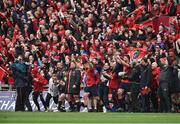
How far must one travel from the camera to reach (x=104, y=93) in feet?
77.4

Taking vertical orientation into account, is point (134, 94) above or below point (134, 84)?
→ below

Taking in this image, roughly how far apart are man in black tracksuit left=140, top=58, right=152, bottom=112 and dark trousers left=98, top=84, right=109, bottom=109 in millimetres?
1242

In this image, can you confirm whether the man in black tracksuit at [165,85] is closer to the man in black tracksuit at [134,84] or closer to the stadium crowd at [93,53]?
the stadium crowd at [93,53]

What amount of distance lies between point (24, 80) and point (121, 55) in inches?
131

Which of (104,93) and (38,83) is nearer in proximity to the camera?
(104,93)

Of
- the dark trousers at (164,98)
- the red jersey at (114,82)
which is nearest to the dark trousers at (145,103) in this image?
the dark trousers at (164,98)

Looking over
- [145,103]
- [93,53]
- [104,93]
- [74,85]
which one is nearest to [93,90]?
[104,93]

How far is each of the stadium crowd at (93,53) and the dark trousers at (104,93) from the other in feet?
0.11

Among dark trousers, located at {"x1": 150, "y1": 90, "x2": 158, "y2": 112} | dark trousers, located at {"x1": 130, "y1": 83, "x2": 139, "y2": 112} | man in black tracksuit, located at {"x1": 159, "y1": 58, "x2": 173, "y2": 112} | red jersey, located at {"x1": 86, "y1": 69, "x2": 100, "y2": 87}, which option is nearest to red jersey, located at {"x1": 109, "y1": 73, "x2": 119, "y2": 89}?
red jersey, located at {"x1": 86, "y1": 69, "x2": 100, "y2": 87}

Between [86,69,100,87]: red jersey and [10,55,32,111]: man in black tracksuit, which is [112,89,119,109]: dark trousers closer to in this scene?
[86,69,100,87]: red jersey

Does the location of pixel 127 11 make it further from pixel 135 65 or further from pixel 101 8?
pixel 135 65

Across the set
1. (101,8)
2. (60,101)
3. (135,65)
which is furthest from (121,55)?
(101,8)

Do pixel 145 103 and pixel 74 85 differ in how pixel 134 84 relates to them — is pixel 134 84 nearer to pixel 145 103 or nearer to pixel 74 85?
pixel 145 103

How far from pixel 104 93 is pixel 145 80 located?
1616 millimetres
